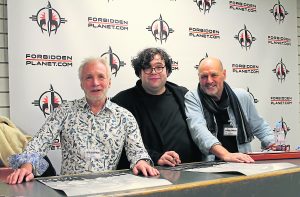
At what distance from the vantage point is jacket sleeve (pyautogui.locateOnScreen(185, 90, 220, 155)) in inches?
93.1

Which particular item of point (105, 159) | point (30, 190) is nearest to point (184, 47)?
point (105, 159)

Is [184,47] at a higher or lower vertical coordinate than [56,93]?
higher

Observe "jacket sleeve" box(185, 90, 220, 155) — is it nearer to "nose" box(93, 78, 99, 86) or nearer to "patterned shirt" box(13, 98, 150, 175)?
"patterned shirt" box(13, 98, 150, 175)

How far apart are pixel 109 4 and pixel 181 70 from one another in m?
0.98

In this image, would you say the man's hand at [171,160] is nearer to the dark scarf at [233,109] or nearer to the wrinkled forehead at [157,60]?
the dark scarf at [233,109]

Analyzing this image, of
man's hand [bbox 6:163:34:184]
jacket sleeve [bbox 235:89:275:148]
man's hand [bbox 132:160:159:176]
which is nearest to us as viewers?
man's hand [bbox 6:163:34:184]

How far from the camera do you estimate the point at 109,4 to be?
137 inches

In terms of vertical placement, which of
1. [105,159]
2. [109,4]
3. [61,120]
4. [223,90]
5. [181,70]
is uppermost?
[109,4]

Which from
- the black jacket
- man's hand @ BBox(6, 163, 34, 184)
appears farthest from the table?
the black jacket

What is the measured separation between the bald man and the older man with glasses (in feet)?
0.38

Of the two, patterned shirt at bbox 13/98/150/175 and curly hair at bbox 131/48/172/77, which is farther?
curly hair at bbox 131/48/172/77

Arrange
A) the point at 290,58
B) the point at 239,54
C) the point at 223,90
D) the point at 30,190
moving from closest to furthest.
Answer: the point at 30,190 < the point at 223,90 < the point at 239,54 < the point at 290,58

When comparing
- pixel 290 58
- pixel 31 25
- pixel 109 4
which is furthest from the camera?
pixel 290 58

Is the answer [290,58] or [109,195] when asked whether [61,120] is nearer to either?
[109,195]
